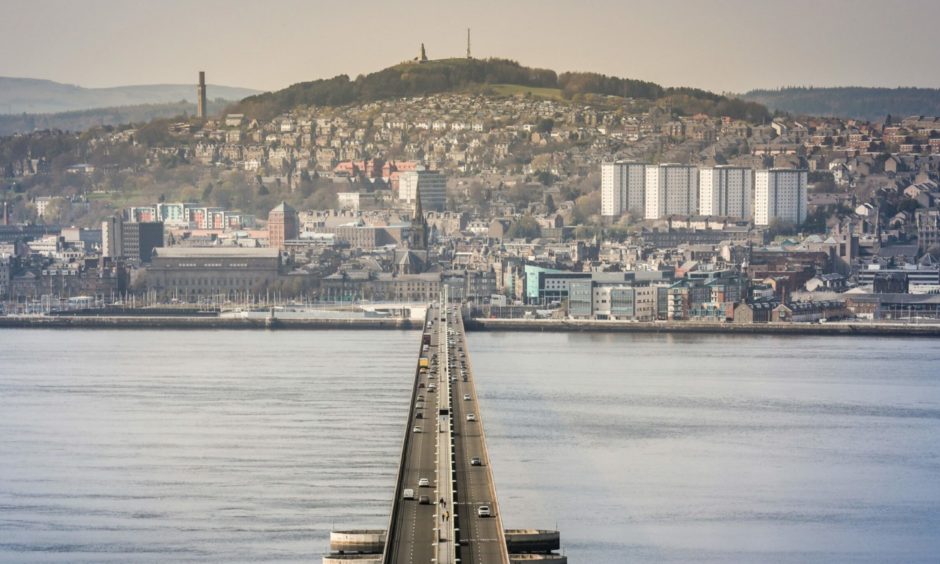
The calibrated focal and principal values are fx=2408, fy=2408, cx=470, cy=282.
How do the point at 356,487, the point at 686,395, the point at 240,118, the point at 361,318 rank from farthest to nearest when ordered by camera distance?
the point at 240,118
the point at 361,318
the point at 686,395
the point at 356,487

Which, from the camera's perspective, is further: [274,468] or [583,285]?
[583,285]

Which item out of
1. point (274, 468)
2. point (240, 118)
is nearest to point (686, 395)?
point (274, 468)

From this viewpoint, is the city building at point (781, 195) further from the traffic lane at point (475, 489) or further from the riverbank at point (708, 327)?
the traffic lane at point (475, 489)

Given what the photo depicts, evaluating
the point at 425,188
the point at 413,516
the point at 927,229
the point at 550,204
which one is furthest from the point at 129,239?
the point at 413,516

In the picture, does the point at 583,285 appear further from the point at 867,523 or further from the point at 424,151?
the point at 424,151

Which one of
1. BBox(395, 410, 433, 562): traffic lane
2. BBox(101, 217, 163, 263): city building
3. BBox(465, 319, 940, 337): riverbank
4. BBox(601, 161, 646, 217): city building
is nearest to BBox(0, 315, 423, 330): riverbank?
BBox(465, 319, 940, 337): riverbank

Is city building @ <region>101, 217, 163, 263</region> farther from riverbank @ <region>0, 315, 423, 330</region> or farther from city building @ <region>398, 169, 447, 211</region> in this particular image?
city building @ <region>398, 169, 447, 211</region>
